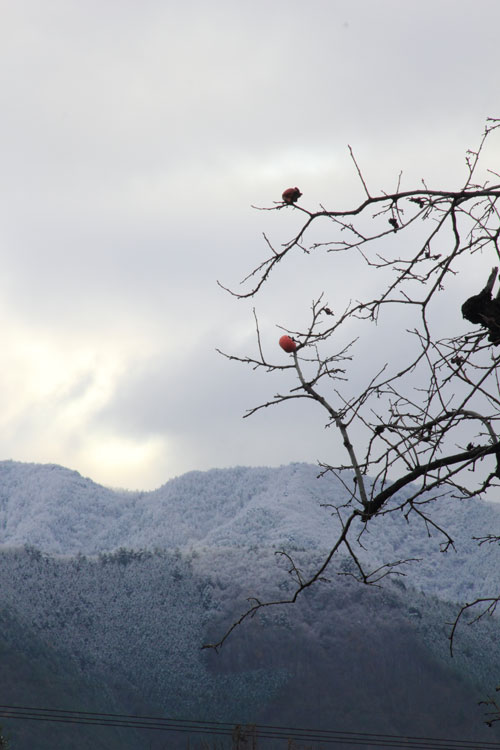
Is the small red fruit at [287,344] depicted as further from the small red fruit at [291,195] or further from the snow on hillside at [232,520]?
the snow on hillside at [232,520]

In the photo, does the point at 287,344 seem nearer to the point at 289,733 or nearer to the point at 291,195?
the point at 291,195

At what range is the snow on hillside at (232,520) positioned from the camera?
5522cm

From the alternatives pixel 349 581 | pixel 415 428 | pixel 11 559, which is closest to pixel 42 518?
pixel 11 559

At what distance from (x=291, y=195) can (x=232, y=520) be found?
54789mm

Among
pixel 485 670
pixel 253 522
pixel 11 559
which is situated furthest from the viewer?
pixel 253 522

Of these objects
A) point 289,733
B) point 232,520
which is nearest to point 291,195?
point 289,733

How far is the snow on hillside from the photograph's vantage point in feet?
181

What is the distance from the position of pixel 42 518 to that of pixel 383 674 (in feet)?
104

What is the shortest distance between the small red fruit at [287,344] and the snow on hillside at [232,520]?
150 ft

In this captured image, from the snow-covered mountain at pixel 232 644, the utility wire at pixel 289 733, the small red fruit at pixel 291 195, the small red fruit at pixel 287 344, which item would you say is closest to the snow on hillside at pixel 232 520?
the snow-covered mountain at pixel 232 644

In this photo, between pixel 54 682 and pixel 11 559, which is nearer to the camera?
pixel 54 682

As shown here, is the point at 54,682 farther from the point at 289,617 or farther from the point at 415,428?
the point at 415,428

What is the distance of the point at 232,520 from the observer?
5800cm

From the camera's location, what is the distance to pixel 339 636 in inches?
1572
